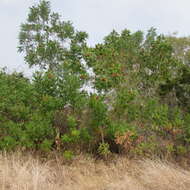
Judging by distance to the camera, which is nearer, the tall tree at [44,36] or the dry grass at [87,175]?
the dry grass at [87,175]

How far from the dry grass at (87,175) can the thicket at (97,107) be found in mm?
341

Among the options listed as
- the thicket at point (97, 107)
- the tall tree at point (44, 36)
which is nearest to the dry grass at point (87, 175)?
the thicket at point (97, 107)

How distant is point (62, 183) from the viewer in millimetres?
4168

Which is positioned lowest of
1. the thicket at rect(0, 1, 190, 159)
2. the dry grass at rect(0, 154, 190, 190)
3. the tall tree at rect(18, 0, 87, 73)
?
the dry grass at rect(0, 154, 190, 190)

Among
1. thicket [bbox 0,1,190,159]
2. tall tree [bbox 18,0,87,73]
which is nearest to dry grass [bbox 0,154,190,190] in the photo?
thicket [bbox 0,1,190,159]

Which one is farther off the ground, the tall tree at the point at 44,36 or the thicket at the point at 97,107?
the tall tree at the point at 44,36

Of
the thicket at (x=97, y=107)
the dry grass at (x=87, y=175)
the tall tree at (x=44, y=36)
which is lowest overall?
the dry grass at (x=87, y=175)

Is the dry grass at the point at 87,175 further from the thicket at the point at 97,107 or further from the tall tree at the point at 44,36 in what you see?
the tall tree at the point at 44,36

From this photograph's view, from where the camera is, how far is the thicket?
16.8 feet

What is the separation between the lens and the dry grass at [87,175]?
394 centimetres

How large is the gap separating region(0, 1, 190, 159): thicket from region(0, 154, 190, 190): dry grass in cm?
34

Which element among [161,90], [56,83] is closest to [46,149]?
[56,83]

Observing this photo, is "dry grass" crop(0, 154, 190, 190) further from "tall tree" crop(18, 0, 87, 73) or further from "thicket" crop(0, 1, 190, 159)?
"tall tree" crop(18, 0, 87, 73)

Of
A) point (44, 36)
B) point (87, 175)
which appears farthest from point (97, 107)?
point (44, 36)
